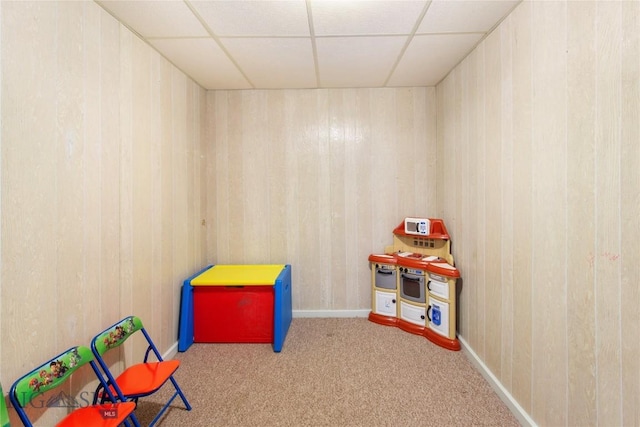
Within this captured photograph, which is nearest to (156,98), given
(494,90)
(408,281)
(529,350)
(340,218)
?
(340,218)

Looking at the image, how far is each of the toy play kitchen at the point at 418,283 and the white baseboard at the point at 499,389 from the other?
14 cm

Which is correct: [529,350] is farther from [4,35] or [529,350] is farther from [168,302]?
[4,35]

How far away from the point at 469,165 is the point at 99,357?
3.00 m

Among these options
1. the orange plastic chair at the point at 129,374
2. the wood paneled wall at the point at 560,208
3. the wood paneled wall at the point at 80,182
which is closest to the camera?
the wood paneled wall at the point at 560,208

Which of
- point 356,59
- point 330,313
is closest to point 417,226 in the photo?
point 330,313

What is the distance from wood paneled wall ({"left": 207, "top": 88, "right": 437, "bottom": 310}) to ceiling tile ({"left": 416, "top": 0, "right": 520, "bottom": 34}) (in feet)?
3.70

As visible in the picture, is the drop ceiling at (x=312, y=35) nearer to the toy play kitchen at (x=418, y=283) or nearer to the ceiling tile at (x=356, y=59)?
the ceiling tile at (x=356, y=59)

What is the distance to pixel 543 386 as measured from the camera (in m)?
1.51

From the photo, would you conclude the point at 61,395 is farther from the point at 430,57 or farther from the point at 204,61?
the point at 430,57

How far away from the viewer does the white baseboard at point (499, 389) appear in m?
1.64

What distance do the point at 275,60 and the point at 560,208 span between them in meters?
2.43

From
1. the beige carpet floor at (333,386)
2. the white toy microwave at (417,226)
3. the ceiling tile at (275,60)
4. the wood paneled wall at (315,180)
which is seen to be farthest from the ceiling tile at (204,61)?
the beige carpet floor at (333,386)

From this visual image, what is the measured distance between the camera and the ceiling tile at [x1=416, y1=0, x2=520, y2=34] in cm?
169

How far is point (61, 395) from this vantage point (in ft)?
4.58
